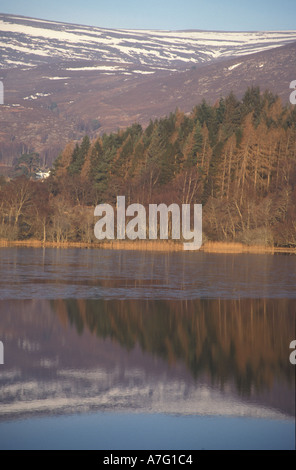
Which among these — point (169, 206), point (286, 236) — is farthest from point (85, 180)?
point (286, 236)

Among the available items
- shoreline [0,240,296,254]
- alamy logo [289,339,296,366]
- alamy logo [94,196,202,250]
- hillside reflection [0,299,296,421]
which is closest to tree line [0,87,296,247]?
shoreline [0,240,296,254]

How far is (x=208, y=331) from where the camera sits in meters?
21.2

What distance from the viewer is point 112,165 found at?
114 metres

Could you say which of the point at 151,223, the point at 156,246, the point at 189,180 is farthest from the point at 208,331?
the point at 189,180

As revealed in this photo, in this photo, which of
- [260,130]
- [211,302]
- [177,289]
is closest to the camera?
[211,302]

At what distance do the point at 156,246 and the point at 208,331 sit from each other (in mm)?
56861

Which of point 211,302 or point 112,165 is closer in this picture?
point 211,302

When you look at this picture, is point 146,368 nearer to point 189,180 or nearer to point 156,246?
point 156,246

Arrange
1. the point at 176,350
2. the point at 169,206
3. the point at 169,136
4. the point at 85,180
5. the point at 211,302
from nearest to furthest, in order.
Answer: the point at 176,350 → the point at 211,302 → the point at 169,206 → the point at 85,180 → the point at 169,136

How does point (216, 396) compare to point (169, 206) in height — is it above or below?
below

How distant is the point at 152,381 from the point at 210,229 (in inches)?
2851

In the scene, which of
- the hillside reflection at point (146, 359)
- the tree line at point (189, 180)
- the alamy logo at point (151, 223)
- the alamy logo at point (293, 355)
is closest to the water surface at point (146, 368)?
the hillside reflection at point (146, 359)

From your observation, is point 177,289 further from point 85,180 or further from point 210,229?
point 85,180
